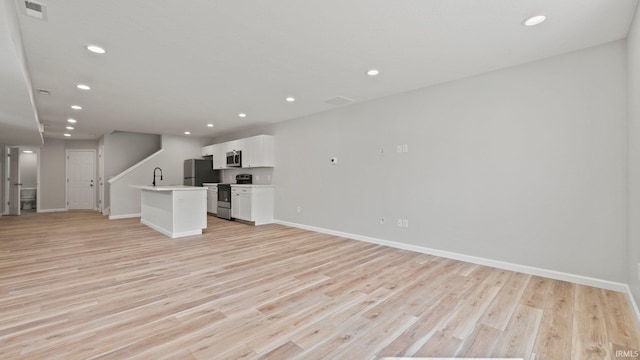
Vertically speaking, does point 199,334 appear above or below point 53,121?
below

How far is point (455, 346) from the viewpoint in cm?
185

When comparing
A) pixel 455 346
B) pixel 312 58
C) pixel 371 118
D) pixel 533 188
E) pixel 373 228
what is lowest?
pixel 455 346

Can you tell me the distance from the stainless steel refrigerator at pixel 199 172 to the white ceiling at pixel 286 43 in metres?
3.85

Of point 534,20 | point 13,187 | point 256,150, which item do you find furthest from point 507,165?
point 13,187

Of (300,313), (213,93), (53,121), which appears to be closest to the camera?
(300,313)

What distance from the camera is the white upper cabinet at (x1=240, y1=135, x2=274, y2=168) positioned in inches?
263

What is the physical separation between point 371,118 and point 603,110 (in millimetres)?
2832

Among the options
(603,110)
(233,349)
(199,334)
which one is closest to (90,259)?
(199,334)

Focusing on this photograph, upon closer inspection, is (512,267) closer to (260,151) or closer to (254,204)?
(254,204)

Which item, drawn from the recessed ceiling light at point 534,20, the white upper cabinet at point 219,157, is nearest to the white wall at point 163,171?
the white upper cabinet at point 219,157

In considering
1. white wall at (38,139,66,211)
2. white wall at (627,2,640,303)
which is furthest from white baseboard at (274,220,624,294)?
white wall at (38,139,66,211)

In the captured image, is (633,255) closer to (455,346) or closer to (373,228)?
(455,346)

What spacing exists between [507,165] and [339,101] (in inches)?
107

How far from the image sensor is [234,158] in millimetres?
7445
